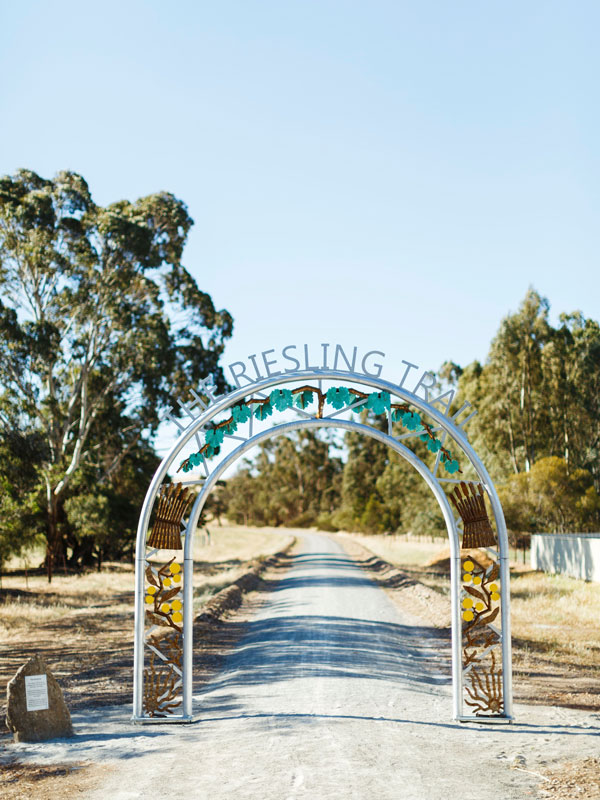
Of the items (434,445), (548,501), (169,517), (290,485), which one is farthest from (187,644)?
(290,485)

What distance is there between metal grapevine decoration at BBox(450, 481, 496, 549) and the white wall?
1717 centimetres

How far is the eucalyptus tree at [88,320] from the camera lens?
28688 mm

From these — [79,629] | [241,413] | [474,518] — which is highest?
[241,413]

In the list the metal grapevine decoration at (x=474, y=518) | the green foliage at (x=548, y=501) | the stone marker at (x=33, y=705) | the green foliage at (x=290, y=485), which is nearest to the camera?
the stone marker at (x=33, y=705)

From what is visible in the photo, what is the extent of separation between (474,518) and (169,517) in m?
3.44

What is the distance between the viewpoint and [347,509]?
83062 millimetres

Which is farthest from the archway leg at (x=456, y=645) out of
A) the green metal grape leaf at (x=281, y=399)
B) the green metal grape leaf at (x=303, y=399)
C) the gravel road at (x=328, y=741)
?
the green metal grape leaf at (x=281, y=399)

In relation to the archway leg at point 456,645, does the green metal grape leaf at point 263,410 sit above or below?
above

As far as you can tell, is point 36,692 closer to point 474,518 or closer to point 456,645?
point 456,645

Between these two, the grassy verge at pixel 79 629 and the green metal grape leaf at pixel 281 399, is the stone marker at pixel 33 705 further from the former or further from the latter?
the green metal grape leaf at pixel 281 399

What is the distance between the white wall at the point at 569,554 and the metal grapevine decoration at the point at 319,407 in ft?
57.7

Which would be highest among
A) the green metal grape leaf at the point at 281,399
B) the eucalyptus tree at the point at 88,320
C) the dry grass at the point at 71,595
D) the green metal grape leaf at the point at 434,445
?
the eucalyptus tree at the point at 88,320

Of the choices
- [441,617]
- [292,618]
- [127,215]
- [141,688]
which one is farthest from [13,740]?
[127,215]

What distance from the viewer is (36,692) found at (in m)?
7.83
